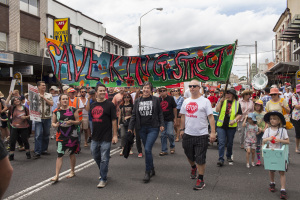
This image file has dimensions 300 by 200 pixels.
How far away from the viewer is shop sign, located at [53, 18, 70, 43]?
21.0 metres

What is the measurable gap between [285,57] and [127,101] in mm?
37044

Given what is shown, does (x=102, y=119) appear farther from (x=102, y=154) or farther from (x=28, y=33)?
(x=28, y=33)

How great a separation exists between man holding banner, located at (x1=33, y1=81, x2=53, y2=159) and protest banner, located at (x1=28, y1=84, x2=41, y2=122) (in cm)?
10

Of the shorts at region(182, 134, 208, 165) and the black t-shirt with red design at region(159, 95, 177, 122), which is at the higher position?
the black t-shirt with red design at region(159, 95, 177, 122)

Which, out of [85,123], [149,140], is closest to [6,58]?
[85,123]

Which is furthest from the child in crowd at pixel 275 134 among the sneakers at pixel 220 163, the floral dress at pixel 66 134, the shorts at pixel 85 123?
the shorts at pixel 85 123

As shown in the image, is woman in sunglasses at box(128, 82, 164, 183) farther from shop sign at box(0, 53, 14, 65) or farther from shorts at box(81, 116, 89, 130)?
shop sign at box(0, 53, 14, 65)

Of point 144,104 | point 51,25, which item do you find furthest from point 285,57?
point 144,104

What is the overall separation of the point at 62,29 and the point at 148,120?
57.1 ft

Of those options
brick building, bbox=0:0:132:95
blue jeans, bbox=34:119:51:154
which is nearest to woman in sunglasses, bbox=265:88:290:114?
blue jeans, bbox=34:119:51:154

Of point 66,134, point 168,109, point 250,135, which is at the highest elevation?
point 168,109

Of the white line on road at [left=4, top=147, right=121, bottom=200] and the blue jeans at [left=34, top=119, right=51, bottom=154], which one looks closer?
the white line on road at [left=4, top=147, right=121, bottom=200]

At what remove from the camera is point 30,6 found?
20453 mm

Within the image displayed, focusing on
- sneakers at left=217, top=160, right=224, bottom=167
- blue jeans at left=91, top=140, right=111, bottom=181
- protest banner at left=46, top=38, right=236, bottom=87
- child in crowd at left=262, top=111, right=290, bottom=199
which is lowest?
sneakers at left=217, top=160, right=224, bottom=167
